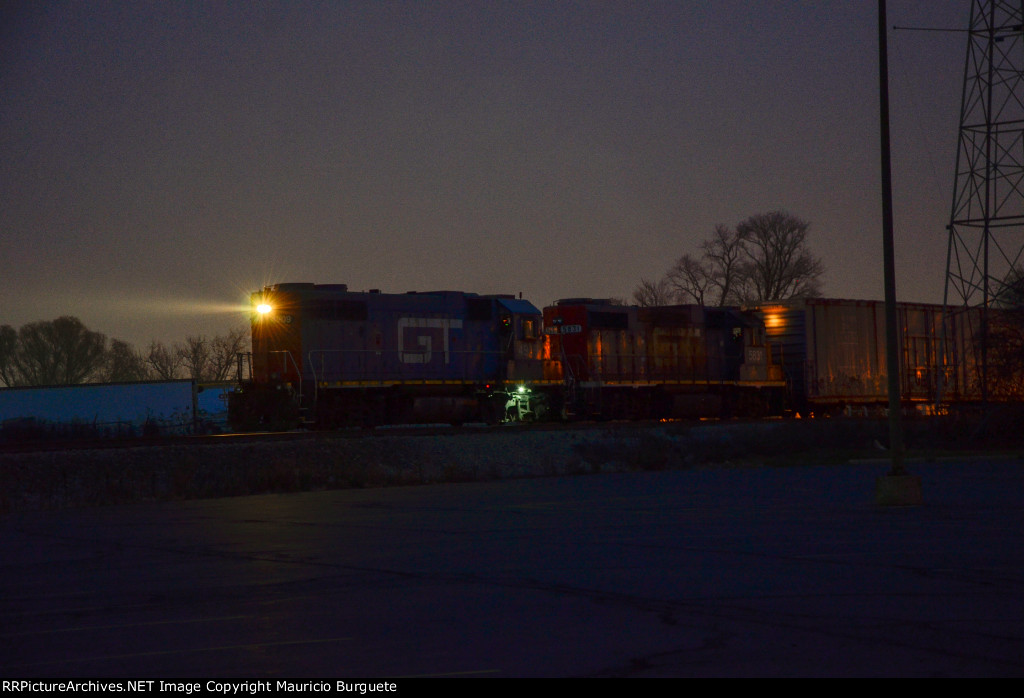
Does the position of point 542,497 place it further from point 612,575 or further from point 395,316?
point 395,316

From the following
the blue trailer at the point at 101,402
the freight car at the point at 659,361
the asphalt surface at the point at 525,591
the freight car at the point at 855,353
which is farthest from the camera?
the blue trailer at the point at 101,402

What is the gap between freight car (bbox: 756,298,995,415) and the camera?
38.7m

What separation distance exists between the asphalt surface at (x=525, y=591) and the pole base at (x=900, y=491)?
0.62 feet

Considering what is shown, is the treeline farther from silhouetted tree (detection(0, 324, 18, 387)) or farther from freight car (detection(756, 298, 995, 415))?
freight car (detection(756, 298, 995, 415))

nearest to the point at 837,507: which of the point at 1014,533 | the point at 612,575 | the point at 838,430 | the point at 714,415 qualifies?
the point at 1014,533

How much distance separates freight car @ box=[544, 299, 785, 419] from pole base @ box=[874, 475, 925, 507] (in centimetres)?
1974

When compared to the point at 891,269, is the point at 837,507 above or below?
below

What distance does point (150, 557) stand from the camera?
10.8m

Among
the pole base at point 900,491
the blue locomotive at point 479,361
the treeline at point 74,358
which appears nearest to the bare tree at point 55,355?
the treeline at point 74,358

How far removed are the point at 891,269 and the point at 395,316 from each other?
60.9 feet

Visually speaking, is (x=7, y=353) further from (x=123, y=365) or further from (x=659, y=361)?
(x=659, y=361)

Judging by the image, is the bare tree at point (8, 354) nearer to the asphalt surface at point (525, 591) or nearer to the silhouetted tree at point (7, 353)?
the silhouetted tree at point (7, 353)

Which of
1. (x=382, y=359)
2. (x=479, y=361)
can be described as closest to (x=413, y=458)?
(x=382, y=359)

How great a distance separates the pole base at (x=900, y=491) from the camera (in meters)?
14.4
